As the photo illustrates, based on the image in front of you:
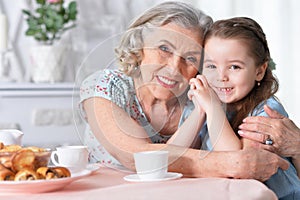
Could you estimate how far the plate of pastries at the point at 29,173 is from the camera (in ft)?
3.53

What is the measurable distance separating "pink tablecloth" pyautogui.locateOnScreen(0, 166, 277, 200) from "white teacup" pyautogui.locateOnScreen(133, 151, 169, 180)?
42mm

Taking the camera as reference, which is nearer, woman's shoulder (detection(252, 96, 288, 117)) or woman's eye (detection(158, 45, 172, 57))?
woman's eye (detection(158, 45, 172, 57))

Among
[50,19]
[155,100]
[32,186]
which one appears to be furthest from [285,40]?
[32,186]

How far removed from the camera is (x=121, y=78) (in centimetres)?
143

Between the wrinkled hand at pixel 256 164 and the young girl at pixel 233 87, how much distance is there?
119 mm

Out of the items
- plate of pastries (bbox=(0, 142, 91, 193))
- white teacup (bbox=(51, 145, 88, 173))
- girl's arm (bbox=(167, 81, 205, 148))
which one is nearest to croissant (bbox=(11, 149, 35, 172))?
plate of pastries (bbox=(0, 142, 91, 193))

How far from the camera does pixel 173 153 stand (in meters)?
1.31

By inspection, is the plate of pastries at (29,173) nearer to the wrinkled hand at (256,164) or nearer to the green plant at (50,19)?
the wrinkled hand at (256,164)

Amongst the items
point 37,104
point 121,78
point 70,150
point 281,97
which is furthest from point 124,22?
point 70,150

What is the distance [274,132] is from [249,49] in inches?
8.8

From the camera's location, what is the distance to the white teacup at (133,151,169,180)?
3.90 feet

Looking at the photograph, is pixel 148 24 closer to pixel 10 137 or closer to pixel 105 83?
pixel 105 83

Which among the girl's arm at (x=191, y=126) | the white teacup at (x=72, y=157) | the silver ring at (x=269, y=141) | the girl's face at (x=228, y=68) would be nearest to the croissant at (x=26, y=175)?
the white teacup at (x=72, y=157)

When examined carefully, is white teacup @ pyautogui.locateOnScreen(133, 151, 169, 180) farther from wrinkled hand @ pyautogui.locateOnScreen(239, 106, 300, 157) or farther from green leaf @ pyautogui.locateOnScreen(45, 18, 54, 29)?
green leaf @ pyautogui.locateOnScreen(45, 18, 54, 29)
